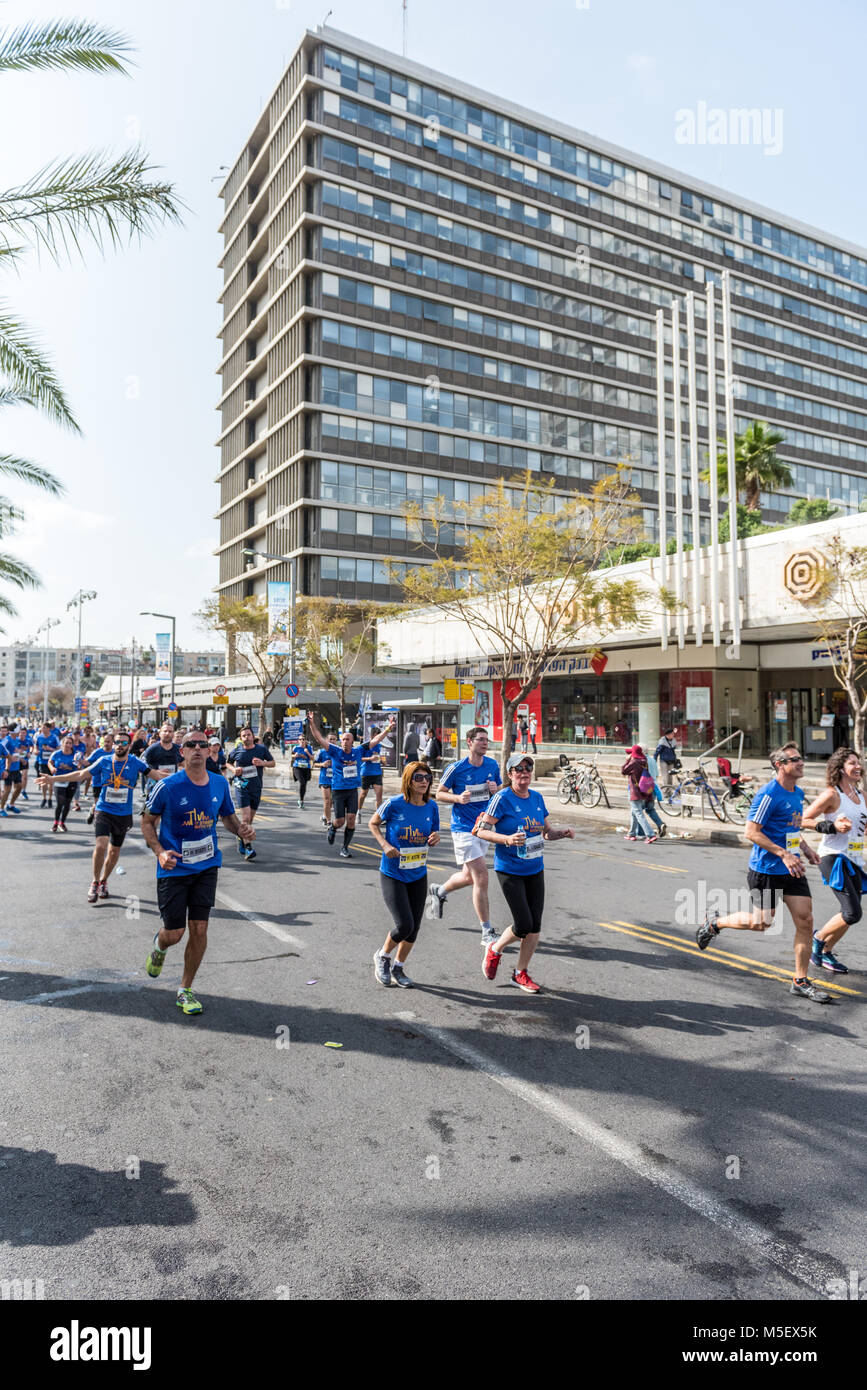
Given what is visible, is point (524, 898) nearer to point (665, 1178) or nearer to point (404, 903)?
point (404, 903)

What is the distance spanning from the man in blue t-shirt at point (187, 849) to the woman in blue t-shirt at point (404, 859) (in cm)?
123

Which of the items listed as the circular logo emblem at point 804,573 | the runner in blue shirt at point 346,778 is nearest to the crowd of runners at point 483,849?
the runner in blue shirt at point 346,778

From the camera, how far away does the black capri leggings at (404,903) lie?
6208 millimetres

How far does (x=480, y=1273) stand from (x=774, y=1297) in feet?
3.34

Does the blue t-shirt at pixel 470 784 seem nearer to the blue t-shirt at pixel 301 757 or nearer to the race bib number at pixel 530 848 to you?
the race bib number at pixel 530 848

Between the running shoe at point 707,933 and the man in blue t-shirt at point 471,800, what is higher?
the man in blue t-shirt at point 471,800

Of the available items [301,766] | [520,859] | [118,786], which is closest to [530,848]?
[520,859]

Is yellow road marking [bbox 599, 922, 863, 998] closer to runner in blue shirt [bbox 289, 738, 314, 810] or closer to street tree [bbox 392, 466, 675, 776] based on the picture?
street tree [bbox 392, 466, 675, 776]

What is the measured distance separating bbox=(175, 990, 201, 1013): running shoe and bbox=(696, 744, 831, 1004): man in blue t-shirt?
13.5 feet

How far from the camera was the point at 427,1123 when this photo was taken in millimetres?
4105

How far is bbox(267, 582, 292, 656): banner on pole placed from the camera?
37.1m

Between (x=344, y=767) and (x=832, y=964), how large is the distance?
26.1ft
